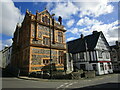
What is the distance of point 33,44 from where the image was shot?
17438mm

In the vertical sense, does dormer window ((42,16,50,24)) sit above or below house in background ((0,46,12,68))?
above

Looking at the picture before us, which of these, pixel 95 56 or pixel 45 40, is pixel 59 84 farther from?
pixel 95 56

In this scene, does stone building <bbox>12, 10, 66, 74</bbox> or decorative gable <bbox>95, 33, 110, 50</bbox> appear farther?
decorative gable <bbox>95, 33, 110, 50</bbox>

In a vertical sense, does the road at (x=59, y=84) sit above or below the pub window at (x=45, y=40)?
below

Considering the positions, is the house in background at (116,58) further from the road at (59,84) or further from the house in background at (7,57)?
the house in background at (7,57)

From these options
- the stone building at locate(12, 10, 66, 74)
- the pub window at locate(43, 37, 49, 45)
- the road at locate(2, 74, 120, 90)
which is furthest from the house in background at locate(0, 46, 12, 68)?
the road at locate(2, 74, 120, 90)

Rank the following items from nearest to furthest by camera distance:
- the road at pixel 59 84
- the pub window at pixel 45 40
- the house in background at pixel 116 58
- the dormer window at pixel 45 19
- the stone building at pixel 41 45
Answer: the road at pixel 59 84, the stone building at pixel 41 45, the pub window at pixel 45 40, the dormer window at pixel 45 19, the house in background at pixel 116 58

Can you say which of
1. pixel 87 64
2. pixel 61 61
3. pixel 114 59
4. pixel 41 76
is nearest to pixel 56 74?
pixel 41 76

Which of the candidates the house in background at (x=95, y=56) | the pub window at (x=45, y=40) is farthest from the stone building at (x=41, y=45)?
the house in background at (x=95, y=56)

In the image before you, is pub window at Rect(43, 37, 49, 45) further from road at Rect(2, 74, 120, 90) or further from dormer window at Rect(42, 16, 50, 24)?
road at Rect(2, 74, 120, 90)

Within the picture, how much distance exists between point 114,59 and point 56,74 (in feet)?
90.5

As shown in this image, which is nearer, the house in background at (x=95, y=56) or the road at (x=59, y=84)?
the road at (x=59, y=84)

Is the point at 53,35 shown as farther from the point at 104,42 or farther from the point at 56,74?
the point at 104,42

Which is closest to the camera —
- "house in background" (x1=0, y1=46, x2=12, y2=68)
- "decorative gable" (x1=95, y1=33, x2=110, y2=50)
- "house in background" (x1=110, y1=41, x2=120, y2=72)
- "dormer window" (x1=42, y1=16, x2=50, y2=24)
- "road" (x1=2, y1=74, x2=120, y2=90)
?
"road" (x1=2, y1=74, x2=120, y2=90)
